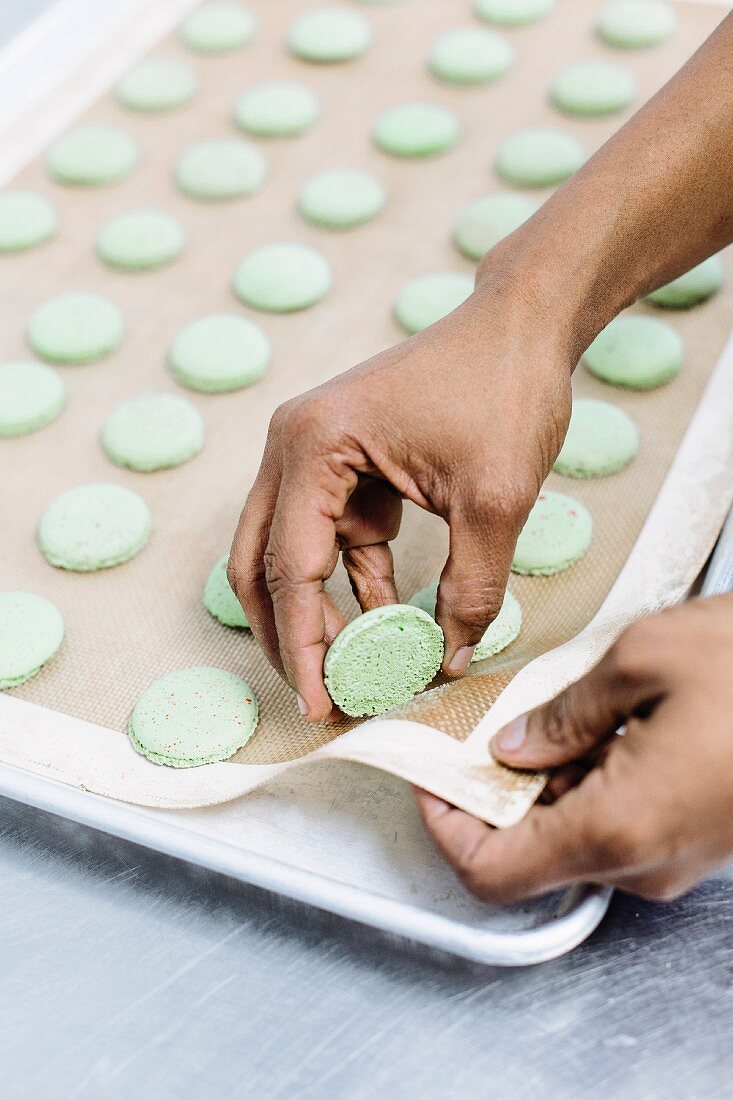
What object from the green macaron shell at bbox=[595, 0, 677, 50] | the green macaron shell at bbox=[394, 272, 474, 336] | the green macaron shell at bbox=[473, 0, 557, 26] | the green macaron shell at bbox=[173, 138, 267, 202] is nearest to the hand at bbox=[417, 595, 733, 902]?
the green macaron shell at bbox=[394, 272, 474, 336]

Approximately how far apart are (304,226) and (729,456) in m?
1.00

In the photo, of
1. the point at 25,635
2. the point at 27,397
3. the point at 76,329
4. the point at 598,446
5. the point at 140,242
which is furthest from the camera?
the point at 140,242

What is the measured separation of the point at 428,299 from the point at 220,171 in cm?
60

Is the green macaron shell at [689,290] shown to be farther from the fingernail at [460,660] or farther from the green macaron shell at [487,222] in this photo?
the fingernail at [460,660]

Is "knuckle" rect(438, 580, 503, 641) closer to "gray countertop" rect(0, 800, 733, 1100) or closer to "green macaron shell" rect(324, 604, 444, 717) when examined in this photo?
"green macaron shell" rect(324, 604, 444, 717)

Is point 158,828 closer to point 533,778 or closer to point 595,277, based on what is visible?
point 533,778

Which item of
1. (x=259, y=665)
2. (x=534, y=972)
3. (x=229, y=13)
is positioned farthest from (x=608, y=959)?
(x=229, y=13)

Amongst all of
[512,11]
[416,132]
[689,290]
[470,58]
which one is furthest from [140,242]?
[512,11]

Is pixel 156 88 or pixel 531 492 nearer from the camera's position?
pixel 531 492

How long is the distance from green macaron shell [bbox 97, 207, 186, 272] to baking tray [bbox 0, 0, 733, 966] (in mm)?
1160

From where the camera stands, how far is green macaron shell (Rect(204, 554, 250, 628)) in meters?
1.50

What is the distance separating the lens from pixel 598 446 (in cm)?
168

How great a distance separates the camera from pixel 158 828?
1.14 m

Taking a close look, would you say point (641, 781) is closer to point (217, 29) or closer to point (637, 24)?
point (637, 24)
